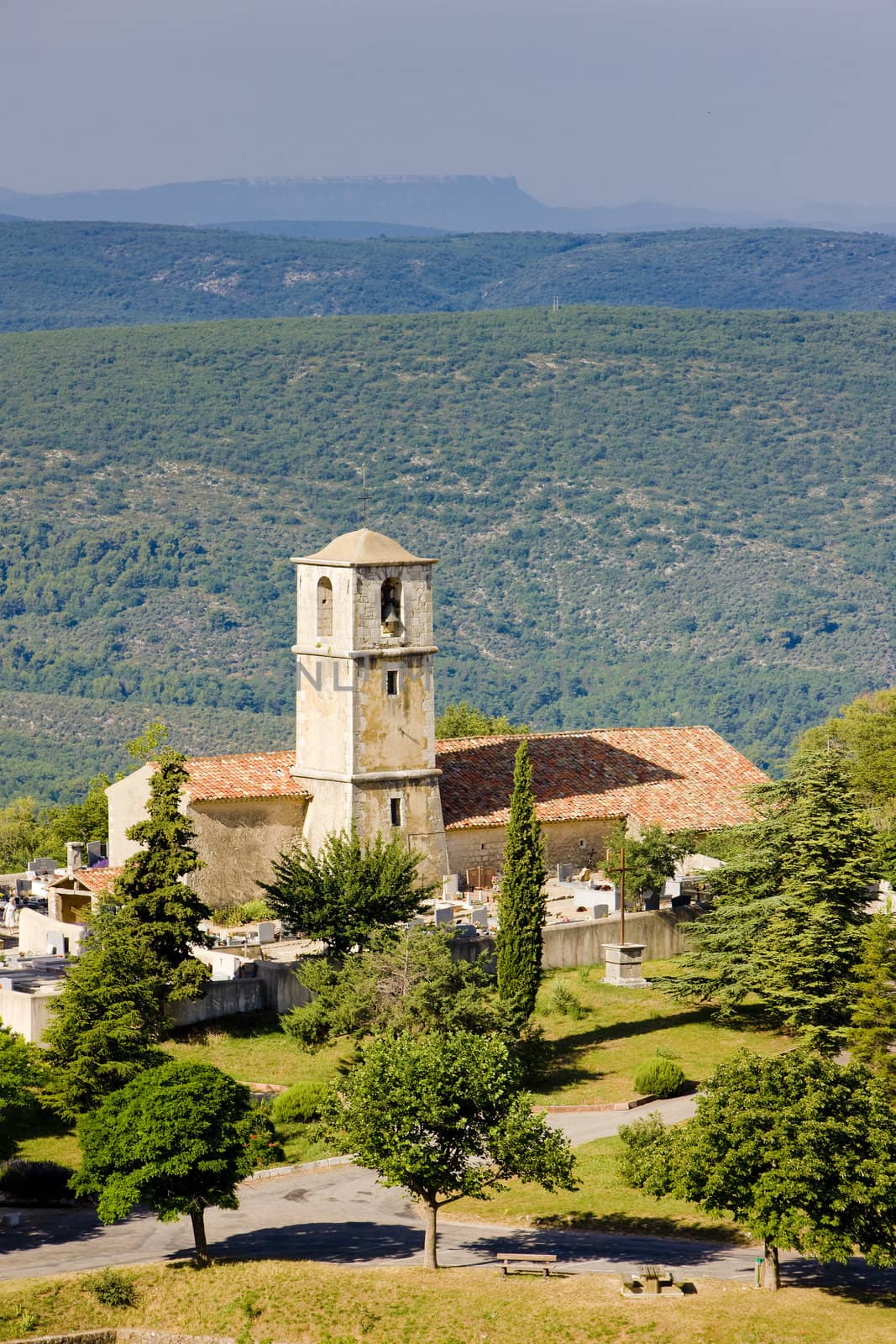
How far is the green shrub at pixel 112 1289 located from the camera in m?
40.2

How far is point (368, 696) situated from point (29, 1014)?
14174 millimetres

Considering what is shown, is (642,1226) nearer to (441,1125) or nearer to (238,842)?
(441,1125)

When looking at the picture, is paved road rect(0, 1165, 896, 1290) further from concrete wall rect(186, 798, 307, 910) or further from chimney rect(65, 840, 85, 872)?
chimney rect(65, 840, 85, 872)

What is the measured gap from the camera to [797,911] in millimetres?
54844

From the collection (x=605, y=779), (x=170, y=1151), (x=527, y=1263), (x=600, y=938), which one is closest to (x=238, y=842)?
(x=600, y=938)

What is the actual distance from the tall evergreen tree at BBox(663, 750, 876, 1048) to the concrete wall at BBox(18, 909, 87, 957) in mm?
14322

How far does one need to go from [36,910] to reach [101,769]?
348 feet

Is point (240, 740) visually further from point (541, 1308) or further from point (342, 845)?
point (541, 1308)

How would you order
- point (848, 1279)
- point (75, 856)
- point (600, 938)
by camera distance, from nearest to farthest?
point (848, 1279)
point (600, 938)
point (75, 856)

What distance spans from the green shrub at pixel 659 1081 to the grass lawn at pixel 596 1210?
468cm

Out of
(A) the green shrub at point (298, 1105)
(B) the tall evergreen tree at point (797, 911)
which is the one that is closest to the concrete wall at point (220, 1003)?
(A) the green shrub at point (298, 1105)

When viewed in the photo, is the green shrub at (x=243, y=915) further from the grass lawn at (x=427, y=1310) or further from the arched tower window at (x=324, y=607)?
the grass lawn at (x=427, y=1310)

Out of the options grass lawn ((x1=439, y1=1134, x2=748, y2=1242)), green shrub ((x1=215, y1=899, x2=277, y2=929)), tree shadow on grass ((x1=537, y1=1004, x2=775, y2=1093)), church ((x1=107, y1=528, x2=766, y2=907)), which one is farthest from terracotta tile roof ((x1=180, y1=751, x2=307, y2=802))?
grass lawn ((x1=439, y1=1134, x2=748, y2=1242))

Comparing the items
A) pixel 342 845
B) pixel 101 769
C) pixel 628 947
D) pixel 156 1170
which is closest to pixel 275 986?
pixel 342 845
